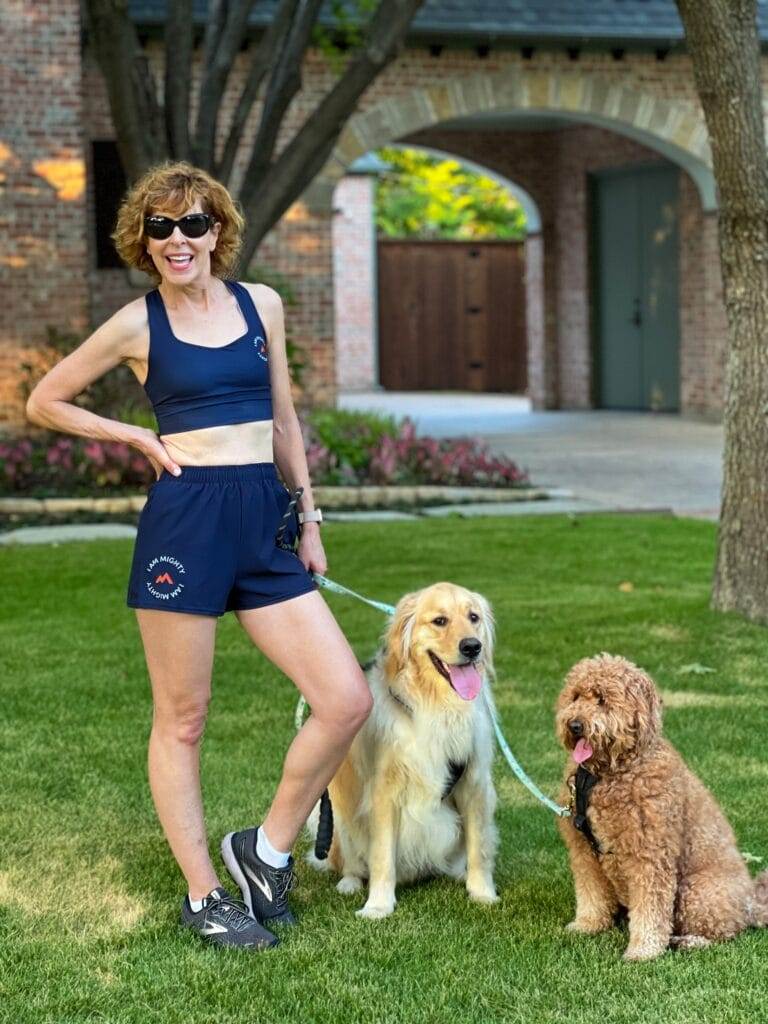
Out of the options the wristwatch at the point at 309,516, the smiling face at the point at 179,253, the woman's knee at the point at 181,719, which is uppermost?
the smiling face at the point at 179,253

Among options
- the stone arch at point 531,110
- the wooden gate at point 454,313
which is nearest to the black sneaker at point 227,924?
the stone arch at point 531,110

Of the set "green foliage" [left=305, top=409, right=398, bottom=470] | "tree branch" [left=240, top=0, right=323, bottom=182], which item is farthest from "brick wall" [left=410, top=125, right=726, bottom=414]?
"tree branch" [left=240, top=0, right=323, bottom=182]

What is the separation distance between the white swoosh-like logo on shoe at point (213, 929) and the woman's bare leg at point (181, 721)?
82mm

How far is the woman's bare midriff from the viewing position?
4.01 meters

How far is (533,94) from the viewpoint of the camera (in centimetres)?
1889

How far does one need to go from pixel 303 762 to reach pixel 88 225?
45.7 ft

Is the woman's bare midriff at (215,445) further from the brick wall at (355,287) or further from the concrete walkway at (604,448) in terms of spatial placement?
the brick wall at (355,287)

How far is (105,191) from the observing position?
1762cm

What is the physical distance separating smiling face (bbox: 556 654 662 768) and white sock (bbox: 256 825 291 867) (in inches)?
32.9

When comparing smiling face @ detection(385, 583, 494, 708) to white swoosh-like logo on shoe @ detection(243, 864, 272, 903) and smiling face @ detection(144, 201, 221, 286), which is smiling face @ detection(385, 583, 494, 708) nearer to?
white swoosh-like logo on shoe @ detection(243, 864, 272, 903)

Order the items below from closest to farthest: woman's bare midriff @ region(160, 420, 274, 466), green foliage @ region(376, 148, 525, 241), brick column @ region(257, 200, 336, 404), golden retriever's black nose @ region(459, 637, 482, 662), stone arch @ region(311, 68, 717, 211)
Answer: woman's bare midriff @ region(160, 420, 274, 466) < golden retriever's black nose @ region(459, 637, 482, 662) < brick column @ region(257, 200, 336, 404) < stone arch @ region(311, 68, 717, 211) < green foliage @ region(376, 148, 525, 241)

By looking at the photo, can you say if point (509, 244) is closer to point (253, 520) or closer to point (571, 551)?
point (571, 551)

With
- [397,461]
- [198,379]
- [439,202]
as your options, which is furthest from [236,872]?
[439,202]

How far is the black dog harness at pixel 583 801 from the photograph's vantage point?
404cm
